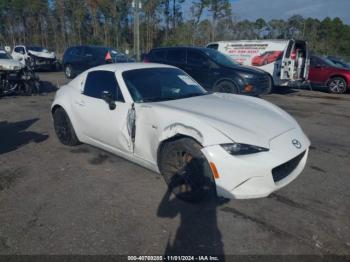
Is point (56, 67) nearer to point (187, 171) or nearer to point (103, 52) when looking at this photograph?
point (103, 52)

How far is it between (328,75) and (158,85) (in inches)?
427

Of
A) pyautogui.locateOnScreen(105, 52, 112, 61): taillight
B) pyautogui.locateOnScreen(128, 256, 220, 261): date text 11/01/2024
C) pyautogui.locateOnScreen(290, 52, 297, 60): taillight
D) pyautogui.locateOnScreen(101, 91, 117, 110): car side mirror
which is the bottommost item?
pyautogui.locateOnScreen(128, 256, 220, 261): date text 11/01/2024

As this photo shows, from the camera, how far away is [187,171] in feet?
10.4

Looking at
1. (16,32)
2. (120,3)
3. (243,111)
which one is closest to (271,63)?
→ (243,111)

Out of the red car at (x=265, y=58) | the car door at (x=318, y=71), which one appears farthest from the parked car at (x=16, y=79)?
the car door at (x=318, y=71)

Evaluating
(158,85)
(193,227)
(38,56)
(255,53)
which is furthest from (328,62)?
(38,56)

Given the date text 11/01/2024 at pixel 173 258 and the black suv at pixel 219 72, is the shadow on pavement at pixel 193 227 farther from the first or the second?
the black suv at pixel 219 72

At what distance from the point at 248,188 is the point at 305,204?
916mm

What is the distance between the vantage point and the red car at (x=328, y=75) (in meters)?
12.1

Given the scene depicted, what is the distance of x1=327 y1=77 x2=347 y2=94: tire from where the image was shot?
12.2m

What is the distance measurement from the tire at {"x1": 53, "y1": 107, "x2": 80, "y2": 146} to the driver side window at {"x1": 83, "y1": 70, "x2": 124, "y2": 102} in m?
0.72

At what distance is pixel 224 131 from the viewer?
2.95 meters

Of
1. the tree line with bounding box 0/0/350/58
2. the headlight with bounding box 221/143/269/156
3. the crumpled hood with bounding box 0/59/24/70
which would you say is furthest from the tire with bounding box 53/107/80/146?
the tree line with bounding box 0/0/350/58

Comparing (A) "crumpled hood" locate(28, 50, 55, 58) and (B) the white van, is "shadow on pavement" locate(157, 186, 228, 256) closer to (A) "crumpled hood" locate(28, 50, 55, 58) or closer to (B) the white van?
(B) the white van
